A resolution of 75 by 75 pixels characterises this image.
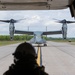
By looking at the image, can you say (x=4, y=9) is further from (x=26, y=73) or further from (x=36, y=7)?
(x=26, y=73)

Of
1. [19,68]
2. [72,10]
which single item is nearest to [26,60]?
[19,68]

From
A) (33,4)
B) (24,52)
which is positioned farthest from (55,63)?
(24,52)

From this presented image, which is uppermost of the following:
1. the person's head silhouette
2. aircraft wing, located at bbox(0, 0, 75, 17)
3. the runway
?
aircraft wing, located at bbox(0, 0, 75, 17)

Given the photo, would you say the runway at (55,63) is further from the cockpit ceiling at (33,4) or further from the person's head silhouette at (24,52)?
the person's head silhouette at (24,52)

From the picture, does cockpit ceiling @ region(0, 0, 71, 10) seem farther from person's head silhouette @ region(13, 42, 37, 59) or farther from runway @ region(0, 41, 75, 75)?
runway @ region(0, 41, 75, 75)

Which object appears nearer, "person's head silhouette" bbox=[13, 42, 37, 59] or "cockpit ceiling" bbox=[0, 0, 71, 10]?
"person's head silhouette" bbox=[13, 42, 37, 59]

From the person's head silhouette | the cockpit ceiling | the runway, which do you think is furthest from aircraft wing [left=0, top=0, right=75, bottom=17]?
the runway

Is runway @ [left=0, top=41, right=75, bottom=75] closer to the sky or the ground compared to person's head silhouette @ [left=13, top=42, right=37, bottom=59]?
closer to the ground

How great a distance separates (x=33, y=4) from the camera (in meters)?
4.48

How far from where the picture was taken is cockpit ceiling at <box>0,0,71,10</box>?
4.26 meters

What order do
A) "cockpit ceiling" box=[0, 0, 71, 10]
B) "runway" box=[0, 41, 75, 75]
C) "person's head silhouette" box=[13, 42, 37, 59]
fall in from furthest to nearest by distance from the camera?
"runway" box=[0, 41, 75, 75]
"cockpit ceiling" box=[0, 0, 71, 10]
"person's head silhouette" box=[13, 42, 37, 59]

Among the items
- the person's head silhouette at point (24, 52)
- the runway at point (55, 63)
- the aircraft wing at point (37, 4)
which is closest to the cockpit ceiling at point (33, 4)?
the aircraft wing at point (37, 4)

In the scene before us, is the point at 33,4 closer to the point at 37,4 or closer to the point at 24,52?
the point at 37,4

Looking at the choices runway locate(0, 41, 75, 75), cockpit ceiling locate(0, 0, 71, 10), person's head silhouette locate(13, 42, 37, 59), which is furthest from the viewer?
runway locate(0, 41, 75, 75)
